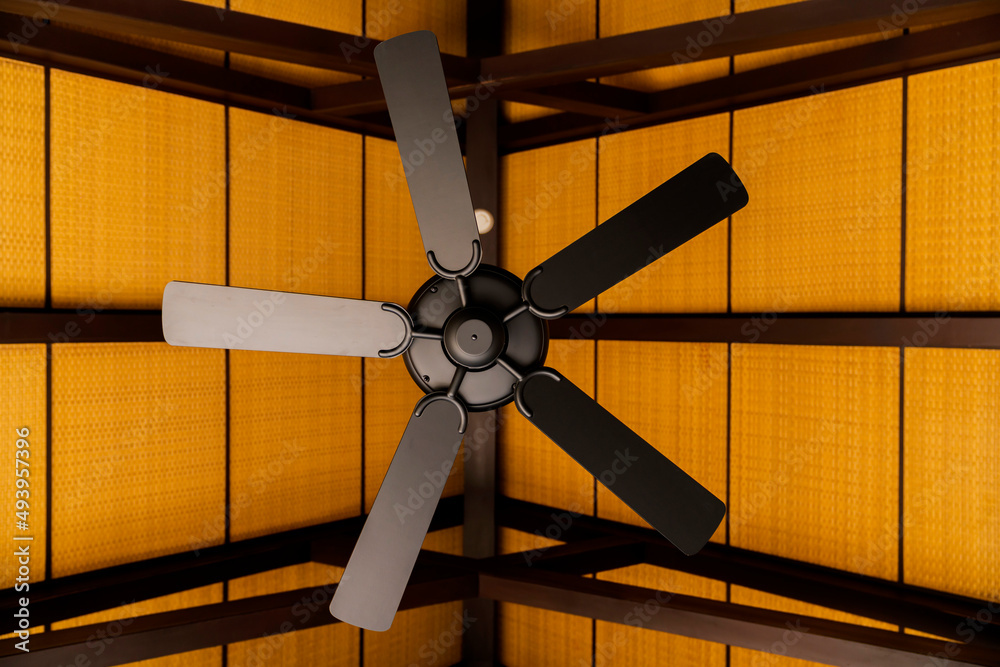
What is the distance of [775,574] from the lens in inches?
131

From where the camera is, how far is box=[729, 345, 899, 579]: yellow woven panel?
10.1 feet

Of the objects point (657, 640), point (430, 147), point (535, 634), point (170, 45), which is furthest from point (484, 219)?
point (535, 634)

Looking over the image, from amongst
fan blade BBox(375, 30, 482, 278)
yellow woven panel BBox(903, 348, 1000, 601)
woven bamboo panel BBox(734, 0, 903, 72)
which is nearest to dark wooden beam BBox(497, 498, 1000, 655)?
yellow woven panel BBox(903, 348, 1000, 601)

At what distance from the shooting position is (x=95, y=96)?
3076 millimetres

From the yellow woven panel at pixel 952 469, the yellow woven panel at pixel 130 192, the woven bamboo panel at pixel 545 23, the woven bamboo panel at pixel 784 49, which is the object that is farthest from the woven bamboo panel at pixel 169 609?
the woven bamboo panel at pixel 784 49

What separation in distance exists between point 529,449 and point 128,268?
2.69 meters

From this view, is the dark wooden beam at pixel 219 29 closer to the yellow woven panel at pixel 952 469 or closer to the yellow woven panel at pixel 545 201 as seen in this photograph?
the yellow woven panel at pixel 545 201

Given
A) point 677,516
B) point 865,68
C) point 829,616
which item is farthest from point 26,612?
point 865,68

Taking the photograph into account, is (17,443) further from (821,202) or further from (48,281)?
(821,202)

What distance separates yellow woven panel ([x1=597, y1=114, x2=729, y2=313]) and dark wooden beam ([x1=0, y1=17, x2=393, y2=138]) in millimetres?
1574

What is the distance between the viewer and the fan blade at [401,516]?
1884mm

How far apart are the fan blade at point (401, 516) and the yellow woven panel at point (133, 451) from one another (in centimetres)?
190

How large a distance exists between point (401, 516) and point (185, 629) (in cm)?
145

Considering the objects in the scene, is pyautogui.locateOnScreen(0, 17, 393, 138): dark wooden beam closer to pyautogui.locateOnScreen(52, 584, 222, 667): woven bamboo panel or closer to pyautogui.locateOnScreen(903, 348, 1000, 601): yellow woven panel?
pyautogui.locateOnScreen(52, 584, 222, 667): woven bamboo panel
